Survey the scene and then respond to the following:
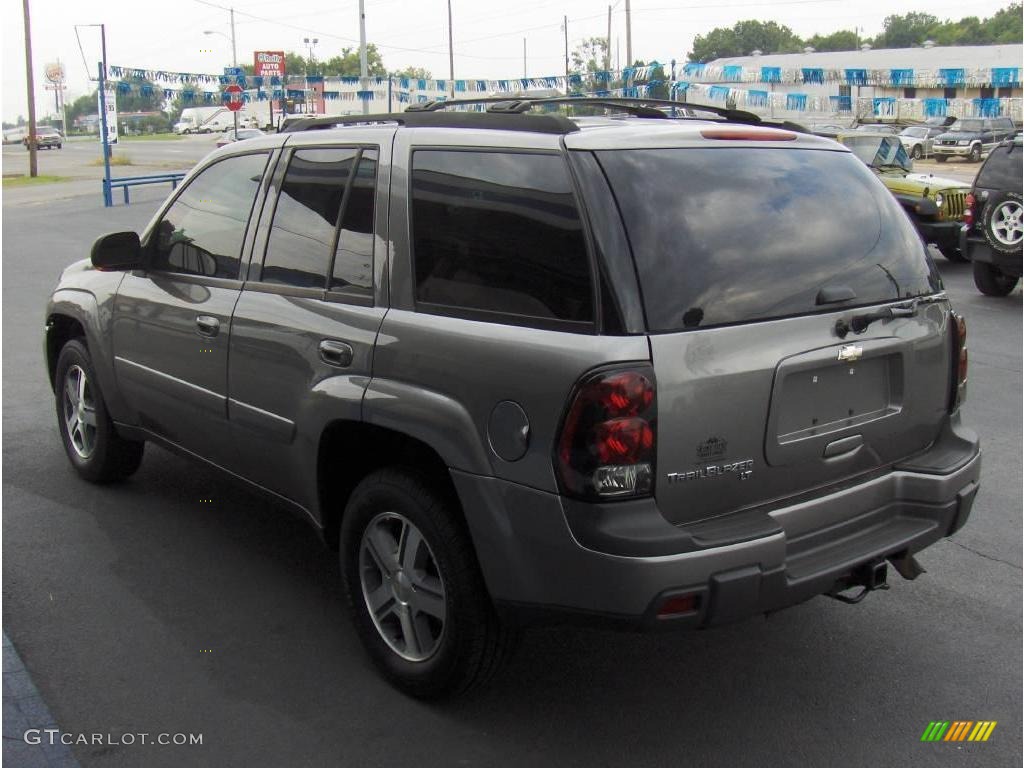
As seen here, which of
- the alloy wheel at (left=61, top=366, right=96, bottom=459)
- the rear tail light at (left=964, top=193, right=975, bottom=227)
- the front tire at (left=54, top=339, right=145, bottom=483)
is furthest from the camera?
the rear tail light at (left=964, top=193, right=975, bottom=227)

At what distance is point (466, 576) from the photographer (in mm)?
3295

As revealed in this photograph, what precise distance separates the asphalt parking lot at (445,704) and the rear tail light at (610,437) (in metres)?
0.94

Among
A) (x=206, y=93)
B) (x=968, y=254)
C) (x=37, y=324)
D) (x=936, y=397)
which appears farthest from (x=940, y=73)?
(x=936, y=397)

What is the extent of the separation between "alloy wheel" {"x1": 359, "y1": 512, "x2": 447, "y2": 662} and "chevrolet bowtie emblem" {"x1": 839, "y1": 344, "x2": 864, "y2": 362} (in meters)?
1.42

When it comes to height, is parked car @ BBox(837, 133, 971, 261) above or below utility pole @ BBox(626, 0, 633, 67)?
below

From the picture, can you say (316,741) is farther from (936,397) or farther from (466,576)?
(936,397)

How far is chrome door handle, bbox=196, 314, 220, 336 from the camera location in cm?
442

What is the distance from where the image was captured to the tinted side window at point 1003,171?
11.6 metres

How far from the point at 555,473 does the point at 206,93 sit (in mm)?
39180

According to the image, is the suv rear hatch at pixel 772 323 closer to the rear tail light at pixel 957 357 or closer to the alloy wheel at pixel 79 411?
the rear tail light at pixel 957 357

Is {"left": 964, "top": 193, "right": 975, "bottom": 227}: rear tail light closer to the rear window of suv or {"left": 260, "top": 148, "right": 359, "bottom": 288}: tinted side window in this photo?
the rear window of suv

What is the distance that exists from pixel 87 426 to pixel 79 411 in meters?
0.10

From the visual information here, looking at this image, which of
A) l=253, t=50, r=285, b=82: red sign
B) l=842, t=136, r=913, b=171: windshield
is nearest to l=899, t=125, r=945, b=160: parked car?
l=253, t=50, r=285, b=82: red sign

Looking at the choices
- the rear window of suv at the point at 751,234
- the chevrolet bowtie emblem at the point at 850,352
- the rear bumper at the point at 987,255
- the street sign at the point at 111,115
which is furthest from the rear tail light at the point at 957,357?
the street sign at the point at 111,115
